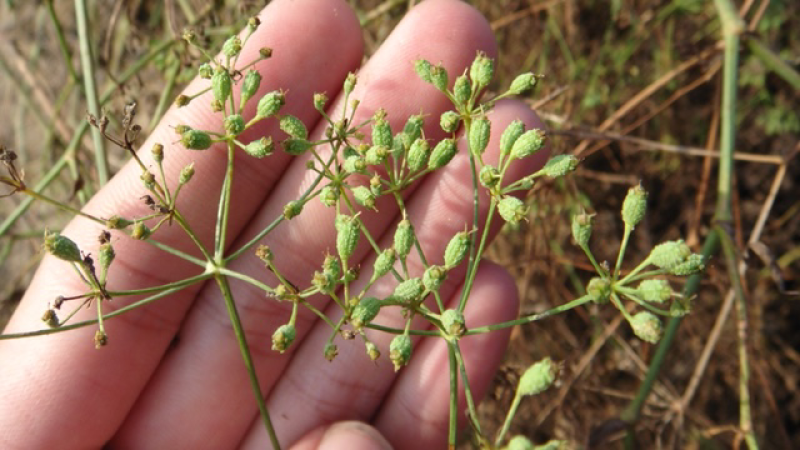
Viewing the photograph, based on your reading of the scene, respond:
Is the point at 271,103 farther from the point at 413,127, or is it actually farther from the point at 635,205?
the point at 635,205

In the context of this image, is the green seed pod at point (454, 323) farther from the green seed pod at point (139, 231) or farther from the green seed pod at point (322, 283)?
the green seed pod at point (139, 231)

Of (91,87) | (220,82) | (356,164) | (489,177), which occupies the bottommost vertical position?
(489,177)

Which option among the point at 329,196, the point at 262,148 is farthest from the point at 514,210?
the point at 262,148

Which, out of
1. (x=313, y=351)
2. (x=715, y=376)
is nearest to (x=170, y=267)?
(x=313, y=351)

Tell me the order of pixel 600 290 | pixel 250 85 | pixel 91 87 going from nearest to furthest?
pixel 600 290 < pixel 250 85 < pixel 91 87

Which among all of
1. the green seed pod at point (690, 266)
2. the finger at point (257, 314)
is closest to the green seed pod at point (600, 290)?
the green seed pod at point (690, 266)

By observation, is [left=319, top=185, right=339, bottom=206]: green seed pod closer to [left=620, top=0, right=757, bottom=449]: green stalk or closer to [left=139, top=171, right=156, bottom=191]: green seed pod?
[left=139, top=171, right=156, bottom=191]: green seed pod

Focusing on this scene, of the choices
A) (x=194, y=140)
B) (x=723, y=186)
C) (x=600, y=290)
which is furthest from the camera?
(x=723, y=186)

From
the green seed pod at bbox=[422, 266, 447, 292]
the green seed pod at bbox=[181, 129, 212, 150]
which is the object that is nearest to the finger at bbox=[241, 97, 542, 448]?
the green seed pod at bbox=[422, 266, 447, 292]
